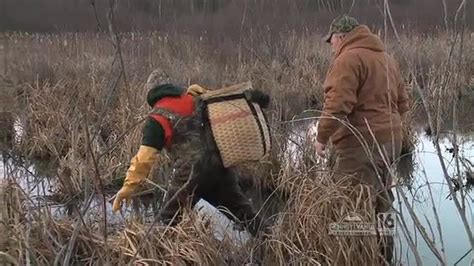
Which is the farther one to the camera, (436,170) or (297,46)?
(297,46)

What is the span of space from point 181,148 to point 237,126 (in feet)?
1.22

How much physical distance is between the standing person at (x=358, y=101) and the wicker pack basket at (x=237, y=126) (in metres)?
0.37

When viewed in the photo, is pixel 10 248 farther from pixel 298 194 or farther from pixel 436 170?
pixel 436 170

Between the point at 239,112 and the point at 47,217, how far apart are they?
1244mm

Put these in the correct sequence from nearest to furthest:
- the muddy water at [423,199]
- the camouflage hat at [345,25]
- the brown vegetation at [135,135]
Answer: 1. the brown vegetation at [135,135]
2. the camouflage hat at [345,25]
3. the muddy water at [423,199]

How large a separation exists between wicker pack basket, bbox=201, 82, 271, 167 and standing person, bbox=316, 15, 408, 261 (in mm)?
369

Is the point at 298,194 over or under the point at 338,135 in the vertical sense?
under

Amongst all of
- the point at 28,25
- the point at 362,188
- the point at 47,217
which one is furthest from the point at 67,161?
the point at 28,25

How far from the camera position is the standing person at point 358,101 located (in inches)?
146

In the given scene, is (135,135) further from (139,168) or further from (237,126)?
(237,126)

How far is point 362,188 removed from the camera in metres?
3.83

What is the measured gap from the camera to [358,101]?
3826 millimetres

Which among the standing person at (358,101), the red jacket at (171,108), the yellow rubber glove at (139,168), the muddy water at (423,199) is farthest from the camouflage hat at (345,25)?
the yellow rubber glove at (139,168)

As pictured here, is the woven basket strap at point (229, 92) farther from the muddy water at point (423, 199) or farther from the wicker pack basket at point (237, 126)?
the muddy water at point (423, 199)
